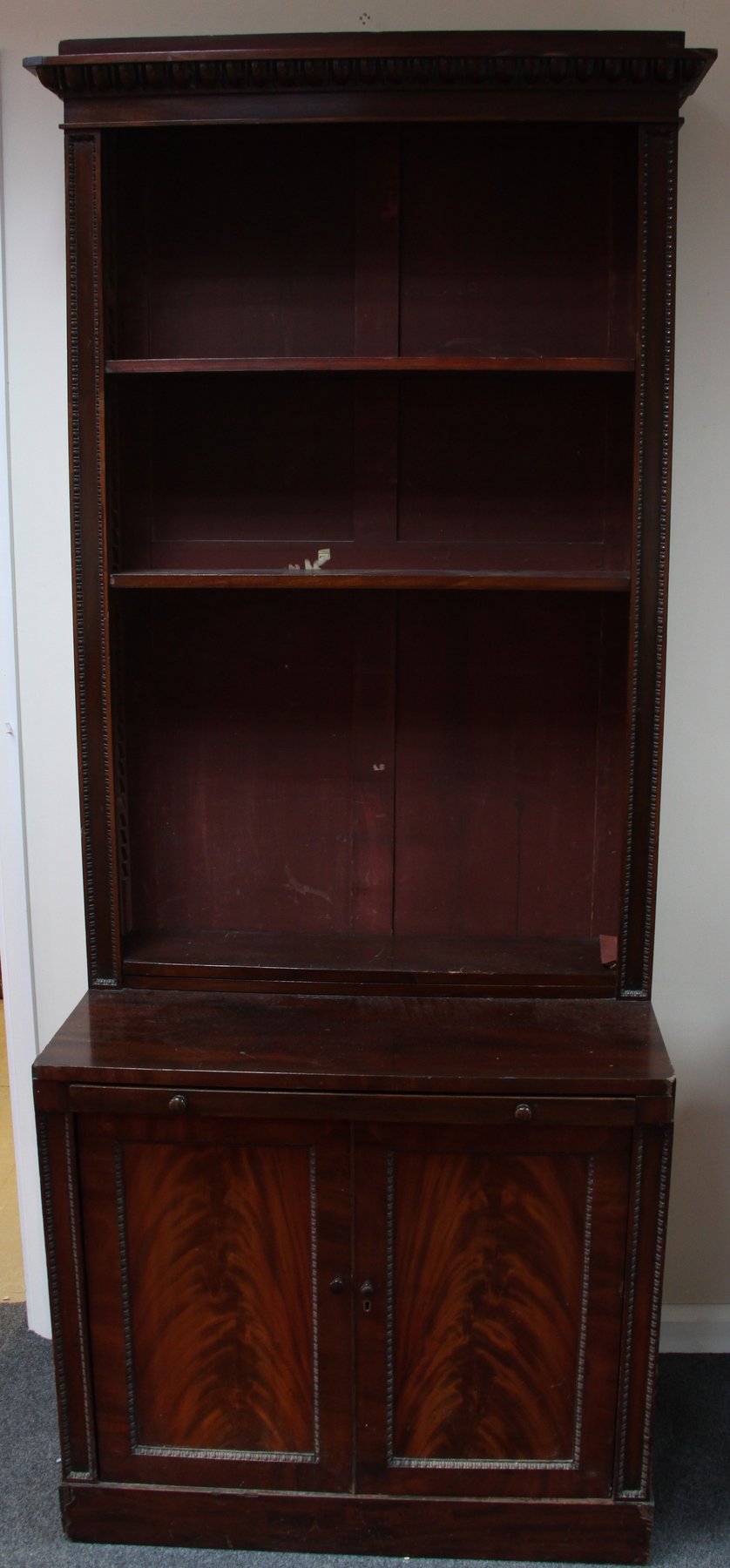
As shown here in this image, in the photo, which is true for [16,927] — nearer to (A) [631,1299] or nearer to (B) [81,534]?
(B) [81,534]

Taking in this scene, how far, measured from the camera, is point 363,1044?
5.71 feet

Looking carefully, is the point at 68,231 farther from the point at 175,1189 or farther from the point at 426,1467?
the point at 426,1467

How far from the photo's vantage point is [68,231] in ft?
5.76

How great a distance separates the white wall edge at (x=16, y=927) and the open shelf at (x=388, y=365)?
47 centimetres

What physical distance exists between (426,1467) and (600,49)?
6.91 feet

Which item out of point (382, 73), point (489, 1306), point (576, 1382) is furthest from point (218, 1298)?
point (382, 73)

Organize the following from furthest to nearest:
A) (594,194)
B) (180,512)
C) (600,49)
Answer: (180,512) < (594,194) < (600,49)

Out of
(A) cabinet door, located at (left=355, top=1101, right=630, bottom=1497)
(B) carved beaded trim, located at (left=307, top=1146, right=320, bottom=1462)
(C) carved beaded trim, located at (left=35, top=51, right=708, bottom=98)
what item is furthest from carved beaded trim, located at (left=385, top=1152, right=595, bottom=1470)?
(C) carved beaded trim, located at (left=35, top=51, right=708, bottom=98)

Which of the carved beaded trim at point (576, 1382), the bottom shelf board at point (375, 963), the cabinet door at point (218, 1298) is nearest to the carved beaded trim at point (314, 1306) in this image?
the cabinet door at point (218, 1298)

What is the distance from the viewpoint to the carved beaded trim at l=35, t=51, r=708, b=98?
1.62 meters

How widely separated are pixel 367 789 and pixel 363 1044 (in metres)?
0.48

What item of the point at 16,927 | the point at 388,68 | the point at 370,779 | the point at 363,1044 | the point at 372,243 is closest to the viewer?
the point at 388,68

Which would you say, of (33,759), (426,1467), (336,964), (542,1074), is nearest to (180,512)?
(33,759)

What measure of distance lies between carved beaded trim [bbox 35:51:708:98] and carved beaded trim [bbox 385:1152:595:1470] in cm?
155
